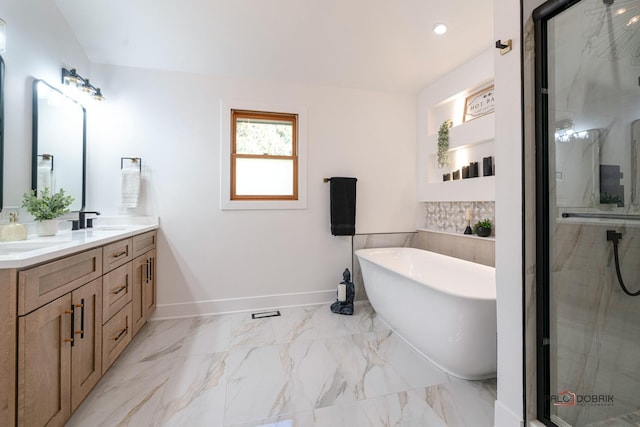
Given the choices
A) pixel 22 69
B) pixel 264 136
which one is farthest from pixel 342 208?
pixel 22 69

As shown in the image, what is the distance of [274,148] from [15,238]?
2071mm

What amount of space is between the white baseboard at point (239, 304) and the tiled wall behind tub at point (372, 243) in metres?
0.30

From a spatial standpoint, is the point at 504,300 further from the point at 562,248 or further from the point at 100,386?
the point at 100,386

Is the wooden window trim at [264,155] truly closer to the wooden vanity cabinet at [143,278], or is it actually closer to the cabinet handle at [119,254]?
the wooden vanity cabinet at [143,278]

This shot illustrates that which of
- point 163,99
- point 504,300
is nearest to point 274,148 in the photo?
point 163,99

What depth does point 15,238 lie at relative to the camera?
4.79 feet

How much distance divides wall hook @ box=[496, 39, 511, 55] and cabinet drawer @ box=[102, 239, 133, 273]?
2.32m

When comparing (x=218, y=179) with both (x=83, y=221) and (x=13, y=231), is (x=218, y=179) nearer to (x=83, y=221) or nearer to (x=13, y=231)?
(x=83, y=221)

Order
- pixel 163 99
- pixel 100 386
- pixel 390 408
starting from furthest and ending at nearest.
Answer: pixel 163 99 → pixel 100 386 → pixel 390 408

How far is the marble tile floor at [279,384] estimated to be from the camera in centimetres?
139

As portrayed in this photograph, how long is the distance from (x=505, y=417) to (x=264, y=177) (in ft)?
8.56

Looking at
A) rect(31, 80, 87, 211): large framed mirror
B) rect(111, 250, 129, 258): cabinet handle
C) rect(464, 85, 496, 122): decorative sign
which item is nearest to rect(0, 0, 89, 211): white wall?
rect(31, 80, 87, 211): large framed mirror

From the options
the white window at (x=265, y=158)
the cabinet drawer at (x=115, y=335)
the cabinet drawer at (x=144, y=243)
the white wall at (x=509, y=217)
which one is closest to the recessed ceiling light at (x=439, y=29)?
the white wall at (x=509, y=217)

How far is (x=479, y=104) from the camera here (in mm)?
2582
